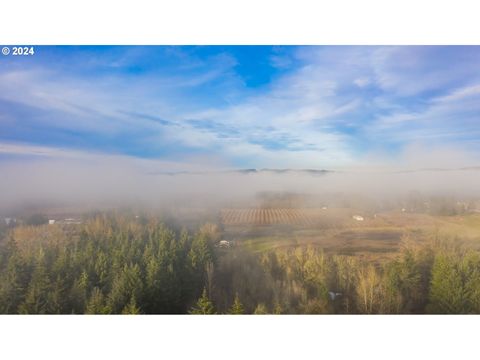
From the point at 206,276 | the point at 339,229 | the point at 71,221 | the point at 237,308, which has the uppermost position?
A: the point at 71,221

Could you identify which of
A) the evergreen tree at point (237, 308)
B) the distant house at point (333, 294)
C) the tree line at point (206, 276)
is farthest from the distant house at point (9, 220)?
the distant house at point (333, 294)

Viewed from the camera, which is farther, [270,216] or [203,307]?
[270,216]

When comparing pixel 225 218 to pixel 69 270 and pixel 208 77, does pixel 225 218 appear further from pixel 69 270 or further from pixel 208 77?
pixel 69 270

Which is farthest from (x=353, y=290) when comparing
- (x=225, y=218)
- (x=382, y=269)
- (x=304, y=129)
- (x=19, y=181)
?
(x=19, y=181)

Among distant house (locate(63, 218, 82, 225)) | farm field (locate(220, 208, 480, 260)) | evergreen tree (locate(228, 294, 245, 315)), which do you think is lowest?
evergreen tree (locate(228, 294, 245, 315))

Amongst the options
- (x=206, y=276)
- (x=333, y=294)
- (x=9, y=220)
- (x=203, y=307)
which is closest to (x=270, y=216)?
(x=206, y=276)

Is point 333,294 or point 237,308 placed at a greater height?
point 333,294

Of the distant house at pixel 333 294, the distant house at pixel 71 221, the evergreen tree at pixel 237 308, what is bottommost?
the evergreen tree at pixel 237 308

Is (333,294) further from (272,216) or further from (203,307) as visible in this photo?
(203,307)

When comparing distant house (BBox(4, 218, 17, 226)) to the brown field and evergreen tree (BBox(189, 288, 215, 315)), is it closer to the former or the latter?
evergreen tree (BBox(189, 288, 215, 315))

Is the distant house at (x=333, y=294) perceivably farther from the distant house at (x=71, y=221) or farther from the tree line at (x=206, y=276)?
the distant house at (x=71, y=221)

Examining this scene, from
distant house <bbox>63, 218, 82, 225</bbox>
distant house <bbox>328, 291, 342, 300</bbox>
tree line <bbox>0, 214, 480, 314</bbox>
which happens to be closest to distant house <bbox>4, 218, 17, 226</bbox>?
tree line <bbox>0, 214, 480, 314</bbox>

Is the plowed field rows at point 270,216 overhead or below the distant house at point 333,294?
overhead
